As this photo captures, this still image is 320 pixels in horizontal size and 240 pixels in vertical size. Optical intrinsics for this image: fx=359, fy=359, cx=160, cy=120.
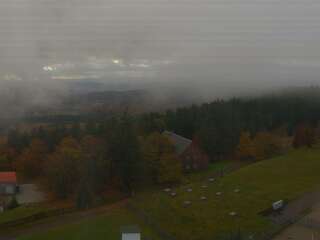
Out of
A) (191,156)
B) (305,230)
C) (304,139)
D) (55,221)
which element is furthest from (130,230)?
(304,139)

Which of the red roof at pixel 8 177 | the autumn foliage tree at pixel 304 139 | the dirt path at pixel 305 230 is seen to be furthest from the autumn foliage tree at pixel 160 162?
the autumn foliage tree at pixel 304 139

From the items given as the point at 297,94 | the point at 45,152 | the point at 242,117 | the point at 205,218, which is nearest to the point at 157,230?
the point at 205,218

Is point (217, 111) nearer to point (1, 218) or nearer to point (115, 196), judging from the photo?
point (115, 196)

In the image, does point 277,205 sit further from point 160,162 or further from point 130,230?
point 160,162

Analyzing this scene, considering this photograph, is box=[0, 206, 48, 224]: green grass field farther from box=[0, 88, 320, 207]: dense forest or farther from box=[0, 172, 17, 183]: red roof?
box=[0, 172, 17, 183]: red roof

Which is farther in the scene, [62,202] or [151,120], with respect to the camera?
[151,120]

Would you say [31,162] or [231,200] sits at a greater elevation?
[31,162]

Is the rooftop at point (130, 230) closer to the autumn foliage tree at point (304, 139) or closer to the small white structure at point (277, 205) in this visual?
the small white structure at point (277, 205)
